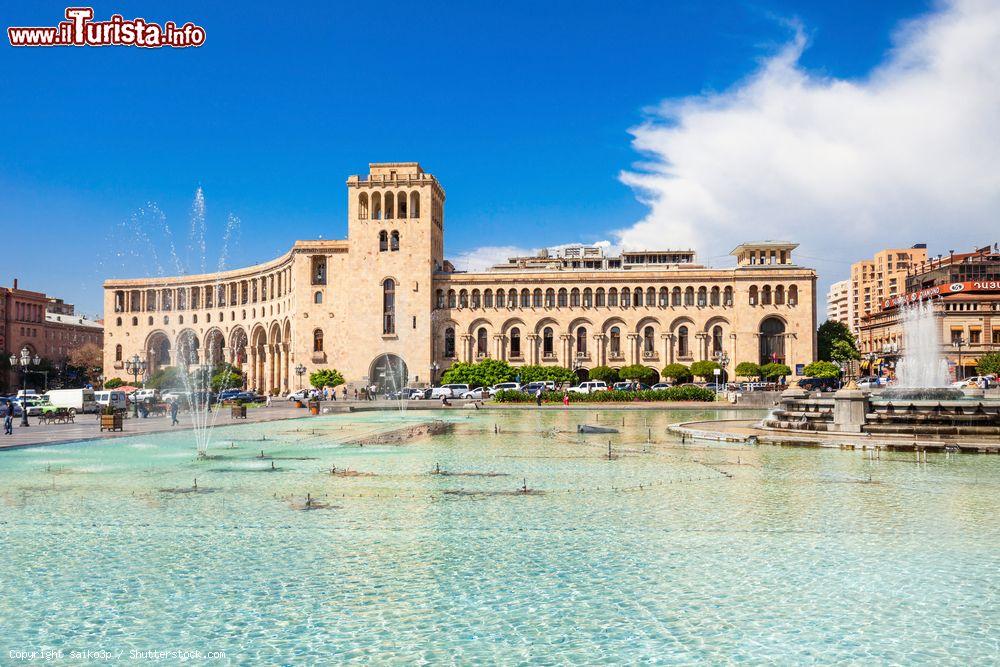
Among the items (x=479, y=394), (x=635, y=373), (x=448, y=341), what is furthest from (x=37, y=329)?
(x=635, y=373)

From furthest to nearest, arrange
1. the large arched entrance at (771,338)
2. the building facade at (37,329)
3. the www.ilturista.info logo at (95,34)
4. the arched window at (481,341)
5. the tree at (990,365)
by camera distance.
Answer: the building facade at (37,329) < the arched window at (481,341) < the large arched entrance at (771,338) < the tree at (990,365) < the www.ilturista.info logo at (95,34)

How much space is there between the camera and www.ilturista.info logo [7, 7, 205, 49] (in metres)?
16.4

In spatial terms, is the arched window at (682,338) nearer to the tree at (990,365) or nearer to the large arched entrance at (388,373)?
the tree at (990,365)

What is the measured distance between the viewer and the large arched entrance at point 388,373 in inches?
2315

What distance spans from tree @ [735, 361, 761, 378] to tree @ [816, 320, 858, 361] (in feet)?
38.5

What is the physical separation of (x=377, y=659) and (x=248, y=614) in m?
1.34

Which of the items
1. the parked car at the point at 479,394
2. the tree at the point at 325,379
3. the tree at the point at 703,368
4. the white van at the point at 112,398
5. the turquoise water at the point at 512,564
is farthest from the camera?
the tree at the point at 325,379

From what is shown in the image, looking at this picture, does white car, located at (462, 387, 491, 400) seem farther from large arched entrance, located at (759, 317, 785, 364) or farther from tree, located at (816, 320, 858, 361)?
tree, located at (816, 320, 858, 361)

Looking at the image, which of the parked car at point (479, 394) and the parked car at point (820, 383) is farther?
the parked car at point (820, 383)

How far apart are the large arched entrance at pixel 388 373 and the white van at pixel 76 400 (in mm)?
24850

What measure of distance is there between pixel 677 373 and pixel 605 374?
15.9 feet

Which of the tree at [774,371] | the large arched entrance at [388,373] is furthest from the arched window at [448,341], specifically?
the tree at [774,371]

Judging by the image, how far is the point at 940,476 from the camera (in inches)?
481

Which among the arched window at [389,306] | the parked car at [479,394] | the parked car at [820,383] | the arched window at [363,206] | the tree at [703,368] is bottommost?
the parked car at [479,394]
